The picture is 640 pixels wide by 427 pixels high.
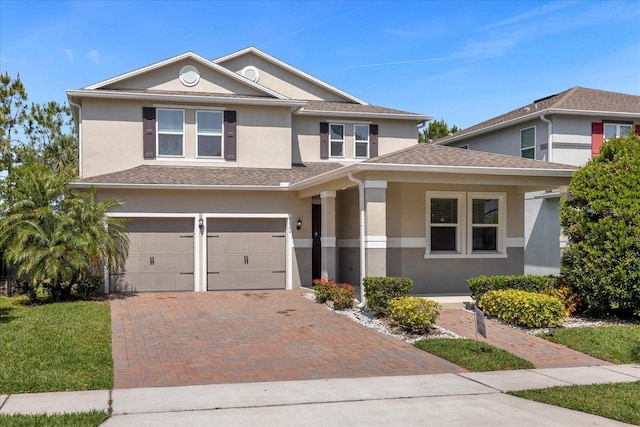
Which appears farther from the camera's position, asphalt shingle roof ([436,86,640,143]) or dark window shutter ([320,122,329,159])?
asphalt shingle roof ([436,86,640,143])

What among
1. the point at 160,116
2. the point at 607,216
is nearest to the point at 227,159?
the point at 160,116

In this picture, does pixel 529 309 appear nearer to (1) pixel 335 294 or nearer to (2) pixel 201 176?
(1) pixel 335 294

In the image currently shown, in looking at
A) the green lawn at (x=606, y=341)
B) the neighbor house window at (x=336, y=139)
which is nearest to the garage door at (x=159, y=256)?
the neighbor house window at (x=336, y=139)

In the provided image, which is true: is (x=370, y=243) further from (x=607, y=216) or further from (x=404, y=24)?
(x=404, y=24)

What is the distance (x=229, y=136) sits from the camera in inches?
725

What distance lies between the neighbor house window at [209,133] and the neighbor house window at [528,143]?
435 inches

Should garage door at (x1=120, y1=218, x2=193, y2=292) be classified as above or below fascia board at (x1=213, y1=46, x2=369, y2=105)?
below

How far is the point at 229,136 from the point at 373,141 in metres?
5.23

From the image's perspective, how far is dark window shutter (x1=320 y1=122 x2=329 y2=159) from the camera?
20.5 metres

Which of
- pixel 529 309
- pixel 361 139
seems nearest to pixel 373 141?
pixel 361 139

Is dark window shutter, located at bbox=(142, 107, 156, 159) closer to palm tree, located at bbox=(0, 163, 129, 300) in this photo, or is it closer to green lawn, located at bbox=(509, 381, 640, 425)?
palm tree, located at bbox=(0, 163, 129, 300)

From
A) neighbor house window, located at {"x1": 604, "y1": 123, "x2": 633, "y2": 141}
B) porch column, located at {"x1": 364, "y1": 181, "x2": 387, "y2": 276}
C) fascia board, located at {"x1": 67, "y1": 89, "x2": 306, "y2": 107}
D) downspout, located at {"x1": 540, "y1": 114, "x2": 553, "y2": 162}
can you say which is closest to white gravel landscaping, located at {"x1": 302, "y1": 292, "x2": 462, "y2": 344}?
porch column, located at {"x1": 364, "y1": 181, "x2": 387, "y2": 276}

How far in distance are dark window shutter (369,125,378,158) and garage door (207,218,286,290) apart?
4.88 m

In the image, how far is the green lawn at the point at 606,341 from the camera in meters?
9.35
